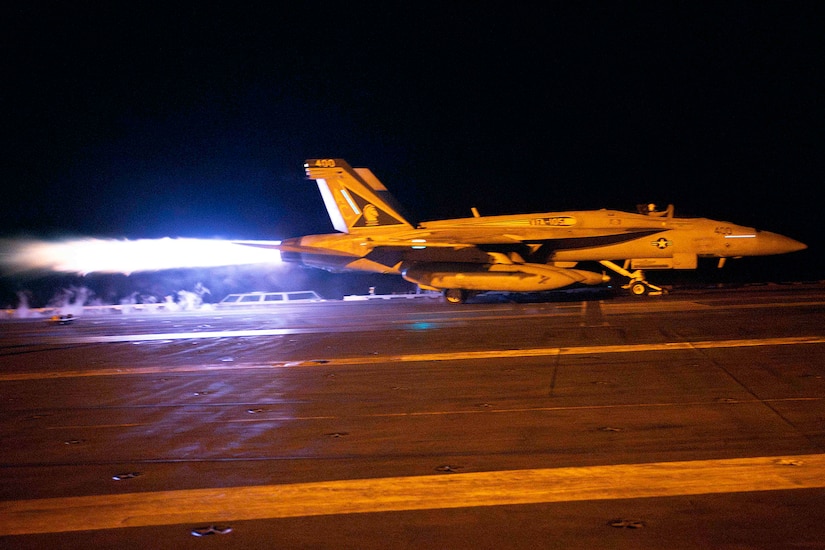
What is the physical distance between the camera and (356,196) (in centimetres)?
2558

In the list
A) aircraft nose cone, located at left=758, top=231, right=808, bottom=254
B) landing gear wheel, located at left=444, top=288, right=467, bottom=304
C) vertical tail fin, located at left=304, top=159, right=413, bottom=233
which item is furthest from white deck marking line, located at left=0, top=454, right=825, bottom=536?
vertical tail fin, located at left=304, top=159, right=413, bottom=233

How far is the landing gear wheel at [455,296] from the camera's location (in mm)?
23438

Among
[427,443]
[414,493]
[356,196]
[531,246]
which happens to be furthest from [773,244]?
[414,493]

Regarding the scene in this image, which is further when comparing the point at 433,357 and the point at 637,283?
the point at 637,283

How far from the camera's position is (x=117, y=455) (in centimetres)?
639

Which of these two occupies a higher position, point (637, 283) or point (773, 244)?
point (773, 244)

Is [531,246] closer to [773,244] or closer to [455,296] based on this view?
[455,296]

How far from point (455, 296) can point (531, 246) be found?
10.9ft

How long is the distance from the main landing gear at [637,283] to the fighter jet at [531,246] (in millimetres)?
34

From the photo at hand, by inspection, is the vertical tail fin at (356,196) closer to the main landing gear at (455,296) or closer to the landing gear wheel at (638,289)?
the main landing gear at (455,296)

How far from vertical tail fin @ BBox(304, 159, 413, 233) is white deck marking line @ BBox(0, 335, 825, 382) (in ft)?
46.8

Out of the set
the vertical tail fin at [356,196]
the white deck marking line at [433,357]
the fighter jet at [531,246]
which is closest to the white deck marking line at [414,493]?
the white deck marking line at [433,357]

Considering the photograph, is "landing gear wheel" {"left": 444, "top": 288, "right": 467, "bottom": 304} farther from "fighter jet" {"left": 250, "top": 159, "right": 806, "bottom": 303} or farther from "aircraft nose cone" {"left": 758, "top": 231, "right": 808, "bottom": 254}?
"aircraft nose cone" {"left": 758, "top": 231, "right": 808, "bottom": 254}

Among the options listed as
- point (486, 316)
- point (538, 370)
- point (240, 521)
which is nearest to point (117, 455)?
point (240, 521)
